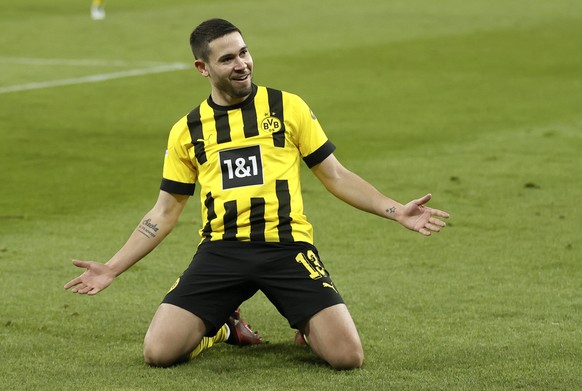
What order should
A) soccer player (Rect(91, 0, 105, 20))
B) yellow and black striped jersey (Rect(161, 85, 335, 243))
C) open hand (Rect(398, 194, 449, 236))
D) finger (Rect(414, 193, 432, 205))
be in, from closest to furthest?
finger (Rect(414, 193, 432, 205))
open hand (Rect(398, 194, 449, 236))
yellow and black striped jersey (Rect(161, 85, 335, 243))
soccer player (Rect(91, 0, 105, 20))

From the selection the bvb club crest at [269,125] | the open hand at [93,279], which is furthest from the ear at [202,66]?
the open hand at [93,279]

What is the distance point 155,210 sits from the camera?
6.66 metres

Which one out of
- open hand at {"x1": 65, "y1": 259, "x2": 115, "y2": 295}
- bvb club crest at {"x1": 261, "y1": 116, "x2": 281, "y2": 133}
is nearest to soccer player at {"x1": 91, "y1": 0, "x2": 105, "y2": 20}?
bvb club crest at {"x1": 261, "y1": 116, "x2": 281, "y2": 133}

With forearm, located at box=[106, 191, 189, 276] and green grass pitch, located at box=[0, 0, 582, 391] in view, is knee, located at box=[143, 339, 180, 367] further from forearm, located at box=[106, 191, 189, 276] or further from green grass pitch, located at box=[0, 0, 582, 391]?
forearm, located at box=[106, 191, 189, 276]

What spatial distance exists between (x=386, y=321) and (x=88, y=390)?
1.95 meters

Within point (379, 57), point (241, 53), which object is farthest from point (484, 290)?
point (379, 57)

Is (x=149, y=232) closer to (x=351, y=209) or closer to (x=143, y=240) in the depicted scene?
(x=143, y=240)

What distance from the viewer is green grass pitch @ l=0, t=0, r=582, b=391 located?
6.36m

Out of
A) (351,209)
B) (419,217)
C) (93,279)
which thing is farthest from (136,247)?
(351,209)

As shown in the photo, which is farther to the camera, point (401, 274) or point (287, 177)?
point (401, 274)

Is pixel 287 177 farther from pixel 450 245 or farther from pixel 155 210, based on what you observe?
pixel 450 245

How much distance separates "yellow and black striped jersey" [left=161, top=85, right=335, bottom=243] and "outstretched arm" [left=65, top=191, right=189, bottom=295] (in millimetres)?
90

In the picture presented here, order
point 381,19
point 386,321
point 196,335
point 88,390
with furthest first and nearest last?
1. point 381,19
2. point 386,321
3. point 196,335
4. point 88,390

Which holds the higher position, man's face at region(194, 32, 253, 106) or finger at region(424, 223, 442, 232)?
man's face at region(194, 32, 253, 106)
